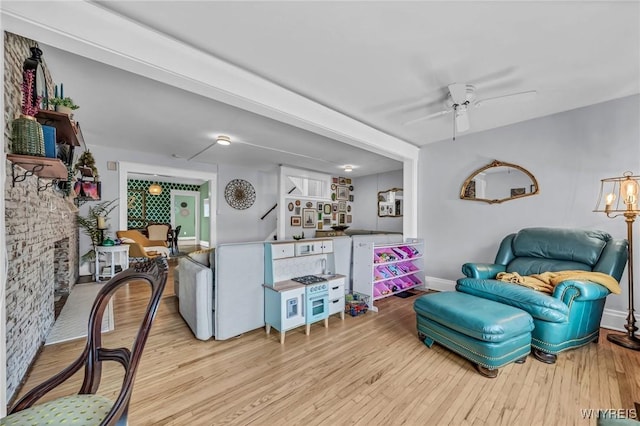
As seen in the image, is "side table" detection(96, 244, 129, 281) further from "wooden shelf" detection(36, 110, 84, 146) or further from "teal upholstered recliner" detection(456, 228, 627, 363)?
"teal upholstered recliner" detection(456, 228, 627, 363)

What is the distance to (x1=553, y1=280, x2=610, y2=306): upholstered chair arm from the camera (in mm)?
2090

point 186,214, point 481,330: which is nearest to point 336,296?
point 481,330

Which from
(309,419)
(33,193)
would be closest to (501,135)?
(309,419)

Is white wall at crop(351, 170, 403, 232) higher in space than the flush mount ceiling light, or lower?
lower

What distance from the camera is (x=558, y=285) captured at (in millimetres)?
2172

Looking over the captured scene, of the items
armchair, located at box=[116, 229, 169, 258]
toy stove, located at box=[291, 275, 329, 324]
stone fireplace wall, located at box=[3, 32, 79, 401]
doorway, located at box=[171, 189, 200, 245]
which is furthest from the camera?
doorway, located at box=[171, 189, 200, 245]

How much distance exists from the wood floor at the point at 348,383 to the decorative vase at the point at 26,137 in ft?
5.28

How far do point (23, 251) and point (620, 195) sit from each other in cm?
519

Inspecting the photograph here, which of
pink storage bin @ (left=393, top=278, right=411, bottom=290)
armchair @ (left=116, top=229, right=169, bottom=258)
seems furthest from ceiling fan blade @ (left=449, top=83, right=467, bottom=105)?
armchair @ (left=116, top=229, right=169, bottom=258)

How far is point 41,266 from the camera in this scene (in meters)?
2.25

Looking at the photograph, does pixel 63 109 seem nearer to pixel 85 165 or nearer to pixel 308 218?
pixel 85 165

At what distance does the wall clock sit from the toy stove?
381cm

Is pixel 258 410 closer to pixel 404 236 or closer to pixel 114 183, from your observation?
pixel 404 236

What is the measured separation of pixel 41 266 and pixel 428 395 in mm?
3342
